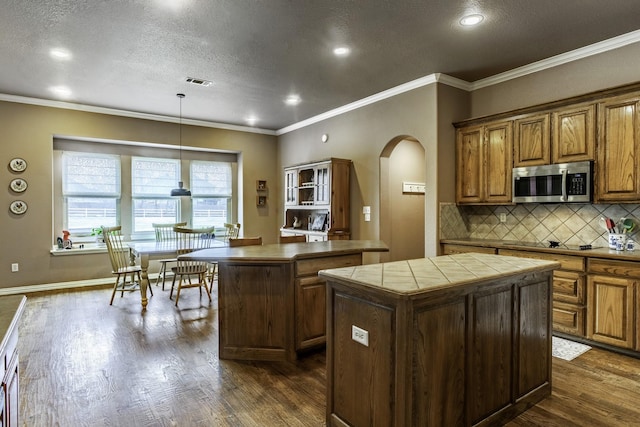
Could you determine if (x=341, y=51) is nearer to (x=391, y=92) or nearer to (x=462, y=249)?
(x=391, y=92)

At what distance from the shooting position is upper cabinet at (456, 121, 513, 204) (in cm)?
417

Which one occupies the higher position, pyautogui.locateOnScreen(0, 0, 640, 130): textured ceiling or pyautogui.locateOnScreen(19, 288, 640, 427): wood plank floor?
pyautogui.locateOnScreen(0, 0, 640, 130): textured ceiling

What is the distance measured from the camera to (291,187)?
21.4ft

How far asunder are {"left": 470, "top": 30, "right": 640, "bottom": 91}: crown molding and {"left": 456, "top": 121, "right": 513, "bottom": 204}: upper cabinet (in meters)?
0.64

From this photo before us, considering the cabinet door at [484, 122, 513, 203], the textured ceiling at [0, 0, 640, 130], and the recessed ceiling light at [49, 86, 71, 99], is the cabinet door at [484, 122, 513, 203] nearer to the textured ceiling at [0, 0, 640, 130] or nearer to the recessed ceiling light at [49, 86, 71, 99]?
the textured ceiling at [0, 0, 640, 130]

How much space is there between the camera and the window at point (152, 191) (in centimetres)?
652

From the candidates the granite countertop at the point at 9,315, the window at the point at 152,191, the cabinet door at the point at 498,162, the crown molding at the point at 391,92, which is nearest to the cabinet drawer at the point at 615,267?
the cabinet door at the point at 498,162

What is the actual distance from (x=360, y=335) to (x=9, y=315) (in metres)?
1.49

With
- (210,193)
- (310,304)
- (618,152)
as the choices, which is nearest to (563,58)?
(618,152)

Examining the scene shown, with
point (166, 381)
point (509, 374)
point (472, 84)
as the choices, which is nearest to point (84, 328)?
point (166, 381)

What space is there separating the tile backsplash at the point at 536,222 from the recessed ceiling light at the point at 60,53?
4533mm

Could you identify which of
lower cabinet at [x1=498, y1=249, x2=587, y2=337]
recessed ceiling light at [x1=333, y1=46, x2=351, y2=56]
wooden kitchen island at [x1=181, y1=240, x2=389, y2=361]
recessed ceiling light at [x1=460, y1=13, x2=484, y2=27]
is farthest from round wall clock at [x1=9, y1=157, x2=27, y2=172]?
lower cabinet at [x1=498, y1=249, x2=587, y2=337]

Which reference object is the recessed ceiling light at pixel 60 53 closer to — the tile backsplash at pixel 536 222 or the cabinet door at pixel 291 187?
the cabinet door at pixel 291 187

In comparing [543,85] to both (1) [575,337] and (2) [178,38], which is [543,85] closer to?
(1) [575,337]
